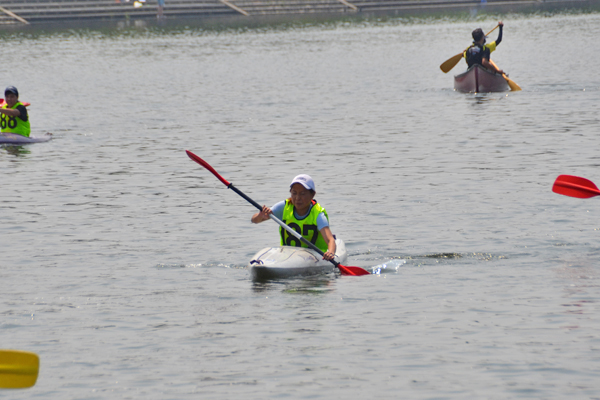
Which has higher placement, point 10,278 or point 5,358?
point 5,358

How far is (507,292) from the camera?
10.1 m

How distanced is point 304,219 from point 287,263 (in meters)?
0.70

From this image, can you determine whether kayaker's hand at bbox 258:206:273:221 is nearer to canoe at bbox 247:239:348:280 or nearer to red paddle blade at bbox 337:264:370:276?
canoe at bbox 247:239:348:280

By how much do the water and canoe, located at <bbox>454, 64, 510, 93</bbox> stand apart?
53 cm

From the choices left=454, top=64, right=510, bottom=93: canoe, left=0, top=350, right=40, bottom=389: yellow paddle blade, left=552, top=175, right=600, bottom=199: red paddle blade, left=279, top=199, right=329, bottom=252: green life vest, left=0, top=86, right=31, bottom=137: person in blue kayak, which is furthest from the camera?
left=454, top=64, right=510, bottom=93: canoe

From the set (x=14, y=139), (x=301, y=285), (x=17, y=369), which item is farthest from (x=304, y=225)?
(x=14, y=139)

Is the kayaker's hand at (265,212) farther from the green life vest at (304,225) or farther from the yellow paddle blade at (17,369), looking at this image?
the yellow paddle blade at (17,369)

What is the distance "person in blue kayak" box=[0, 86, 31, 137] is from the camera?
21031 mm

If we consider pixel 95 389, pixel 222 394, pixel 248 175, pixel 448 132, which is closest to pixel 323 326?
pixel 222 394

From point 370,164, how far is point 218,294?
27.9 ft

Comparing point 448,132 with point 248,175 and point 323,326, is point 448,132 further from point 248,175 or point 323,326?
point 323,326

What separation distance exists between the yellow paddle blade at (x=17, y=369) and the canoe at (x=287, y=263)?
452 centimetres

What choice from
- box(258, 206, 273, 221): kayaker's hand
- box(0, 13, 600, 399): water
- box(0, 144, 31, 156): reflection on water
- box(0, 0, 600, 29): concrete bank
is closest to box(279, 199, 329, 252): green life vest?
box(258, 206, 273, 221): kayaker's hand

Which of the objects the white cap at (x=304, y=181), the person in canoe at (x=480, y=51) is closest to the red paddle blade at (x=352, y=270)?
the white cap at (x=304, y=181)
